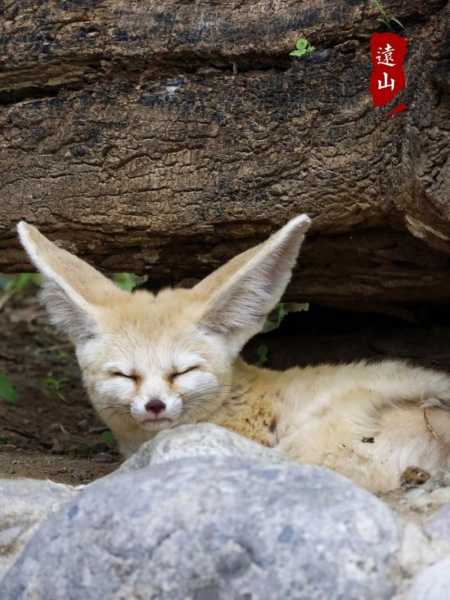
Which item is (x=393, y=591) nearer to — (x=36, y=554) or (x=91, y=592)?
(x=91, y=592)

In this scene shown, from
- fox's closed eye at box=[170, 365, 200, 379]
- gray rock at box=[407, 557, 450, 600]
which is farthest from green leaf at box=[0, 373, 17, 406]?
gray rock at box=[407, 557, 450, 600]

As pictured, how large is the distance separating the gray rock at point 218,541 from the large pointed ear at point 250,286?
1.14 metres

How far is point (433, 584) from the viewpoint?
9.65 ft

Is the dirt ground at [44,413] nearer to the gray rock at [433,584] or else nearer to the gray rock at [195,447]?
the gray rock at [195,447]

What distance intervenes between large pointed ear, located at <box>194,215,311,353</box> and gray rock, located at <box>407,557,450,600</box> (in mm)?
1547

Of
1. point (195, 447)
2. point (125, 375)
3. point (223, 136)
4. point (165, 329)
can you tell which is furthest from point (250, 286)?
point (195, 447)

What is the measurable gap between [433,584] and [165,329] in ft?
5.35

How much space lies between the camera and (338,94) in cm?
437

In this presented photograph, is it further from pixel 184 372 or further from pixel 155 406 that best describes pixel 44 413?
pixel 155 406

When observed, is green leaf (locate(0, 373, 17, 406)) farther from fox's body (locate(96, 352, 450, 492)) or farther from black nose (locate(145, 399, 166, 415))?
black nose (locate(145, 399, 166, 415))

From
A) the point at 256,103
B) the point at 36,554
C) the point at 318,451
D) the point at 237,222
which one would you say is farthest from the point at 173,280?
the point at 36,554

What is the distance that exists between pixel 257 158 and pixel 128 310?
0.87 meters

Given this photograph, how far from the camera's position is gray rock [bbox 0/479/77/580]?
3508 mm

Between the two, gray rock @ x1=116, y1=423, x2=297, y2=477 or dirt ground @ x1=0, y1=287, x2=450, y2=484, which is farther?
dirt ground @ x1=0, y1=287, x2=450, y2=484
